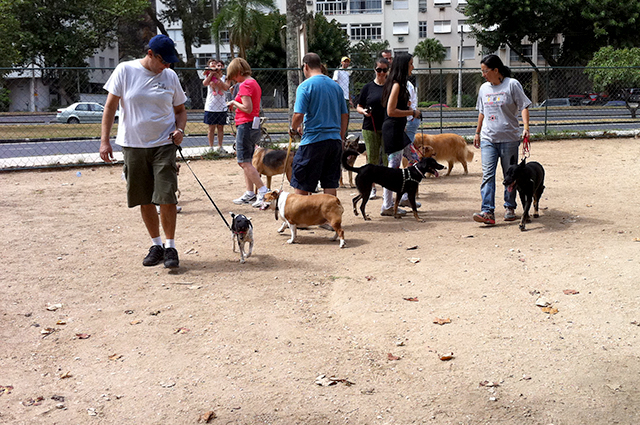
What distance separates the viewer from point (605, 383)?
11.5 ft

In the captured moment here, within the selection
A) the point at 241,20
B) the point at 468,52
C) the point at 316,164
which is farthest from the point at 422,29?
the point at 316,164

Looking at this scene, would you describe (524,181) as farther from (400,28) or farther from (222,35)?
(400,28)

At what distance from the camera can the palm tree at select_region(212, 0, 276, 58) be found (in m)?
35.5

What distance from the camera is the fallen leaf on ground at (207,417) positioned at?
3.28 metres

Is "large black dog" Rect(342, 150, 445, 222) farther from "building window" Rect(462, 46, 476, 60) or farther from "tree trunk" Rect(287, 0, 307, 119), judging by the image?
"building window" Rect(462, 46, 476, 60)

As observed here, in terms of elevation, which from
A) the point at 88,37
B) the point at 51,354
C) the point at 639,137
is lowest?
the point at 51,354

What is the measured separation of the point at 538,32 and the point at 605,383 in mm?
47428

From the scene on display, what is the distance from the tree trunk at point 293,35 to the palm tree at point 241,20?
2153 centimetres

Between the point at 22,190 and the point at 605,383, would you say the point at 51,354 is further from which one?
the point at 22,190

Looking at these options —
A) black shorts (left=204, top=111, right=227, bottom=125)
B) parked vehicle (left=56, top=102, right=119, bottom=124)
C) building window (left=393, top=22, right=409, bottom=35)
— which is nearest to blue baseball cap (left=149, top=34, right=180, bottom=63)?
black shorts (left=204, top=111, right=227, bottom=125)

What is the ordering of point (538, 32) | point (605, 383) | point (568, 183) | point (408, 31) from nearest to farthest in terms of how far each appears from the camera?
point (605, 383), point (568, 183), point (538, 32), point (408, 31)

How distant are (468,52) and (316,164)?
60.5 metres

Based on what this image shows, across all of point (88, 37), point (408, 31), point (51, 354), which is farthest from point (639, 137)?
point (408, 31)

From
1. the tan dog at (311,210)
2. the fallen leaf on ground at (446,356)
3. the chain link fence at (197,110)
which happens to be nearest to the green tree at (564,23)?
the chain link fence at (197,110)
